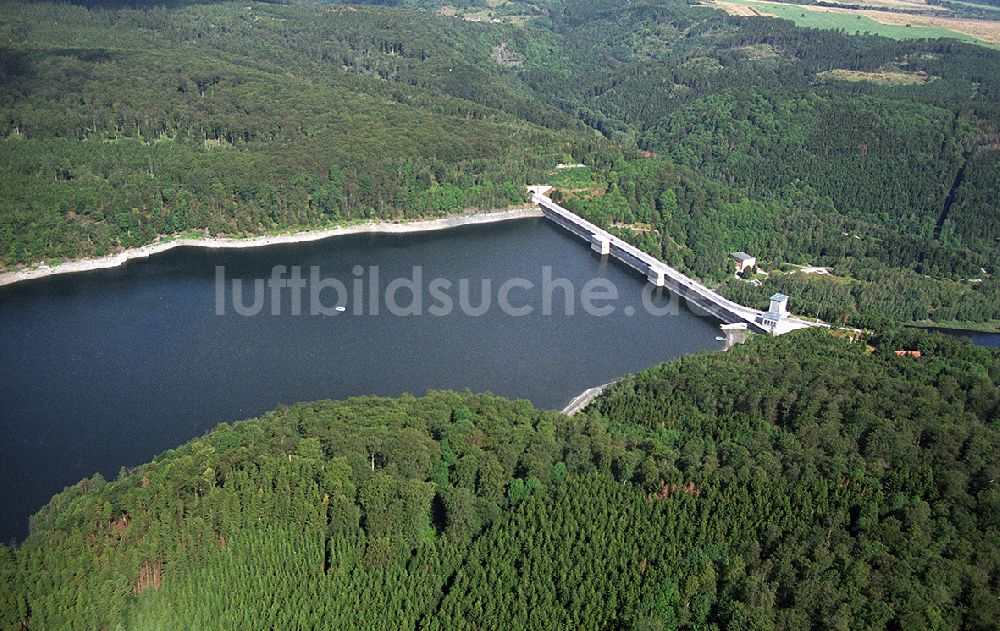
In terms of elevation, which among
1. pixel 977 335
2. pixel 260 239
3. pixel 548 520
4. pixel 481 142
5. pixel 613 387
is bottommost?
pixel 260 239

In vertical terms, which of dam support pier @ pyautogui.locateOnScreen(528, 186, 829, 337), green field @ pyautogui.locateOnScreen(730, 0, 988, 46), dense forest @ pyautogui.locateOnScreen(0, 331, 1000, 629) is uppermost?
green field @ pyautogui.locateOnScreen(730, 0, 988, 46)

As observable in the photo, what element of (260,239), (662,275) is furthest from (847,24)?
(260,239)

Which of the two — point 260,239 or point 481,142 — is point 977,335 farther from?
Result: point 260,239

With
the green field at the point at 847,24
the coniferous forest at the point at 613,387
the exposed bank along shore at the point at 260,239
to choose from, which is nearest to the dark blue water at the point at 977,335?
the coniferous forest at the point at 613,387

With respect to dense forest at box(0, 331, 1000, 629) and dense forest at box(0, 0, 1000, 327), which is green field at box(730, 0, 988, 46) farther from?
dense forest at box(0, 331, 1000, 629)

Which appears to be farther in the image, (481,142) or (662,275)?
(481,142)

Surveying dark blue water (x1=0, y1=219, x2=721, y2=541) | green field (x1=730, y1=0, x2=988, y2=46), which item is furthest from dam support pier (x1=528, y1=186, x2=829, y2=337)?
green field (x1=730, y1=0, x2=988, y2=46)

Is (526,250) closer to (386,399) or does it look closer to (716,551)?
(386,399)
